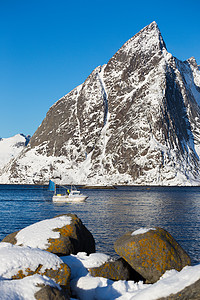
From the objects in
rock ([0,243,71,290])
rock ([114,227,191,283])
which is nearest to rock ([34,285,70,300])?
rock ([0,243,71,290])

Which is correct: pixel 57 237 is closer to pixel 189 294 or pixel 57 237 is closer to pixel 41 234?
pixel 41 234

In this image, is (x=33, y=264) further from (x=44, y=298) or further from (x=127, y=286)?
(x=127, y=286)

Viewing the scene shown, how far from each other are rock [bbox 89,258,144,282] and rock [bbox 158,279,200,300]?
4.13 m

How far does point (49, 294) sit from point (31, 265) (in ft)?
6.98

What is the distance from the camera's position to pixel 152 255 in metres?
13.7

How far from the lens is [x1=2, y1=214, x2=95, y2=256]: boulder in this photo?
14.4 m

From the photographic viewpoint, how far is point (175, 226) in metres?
37.6

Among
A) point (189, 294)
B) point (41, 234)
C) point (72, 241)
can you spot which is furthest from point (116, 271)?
point (189, 294)

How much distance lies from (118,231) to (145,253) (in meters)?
19.6

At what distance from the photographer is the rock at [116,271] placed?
42.4ft

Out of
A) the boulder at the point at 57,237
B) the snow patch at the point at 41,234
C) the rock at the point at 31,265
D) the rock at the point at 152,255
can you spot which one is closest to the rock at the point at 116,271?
the rock at the point at 152,255

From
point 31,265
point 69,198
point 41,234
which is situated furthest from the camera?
point 69,198

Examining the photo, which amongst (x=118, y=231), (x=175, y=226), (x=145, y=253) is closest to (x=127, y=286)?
(x=145, y=253)

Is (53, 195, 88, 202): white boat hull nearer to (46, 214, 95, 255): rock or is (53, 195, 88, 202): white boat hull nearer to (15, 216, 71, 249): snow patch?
(46, 214, 95, 255): rock
